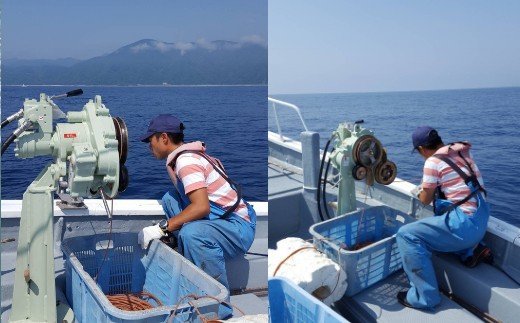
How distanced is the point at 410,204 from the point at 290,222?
2.60ft

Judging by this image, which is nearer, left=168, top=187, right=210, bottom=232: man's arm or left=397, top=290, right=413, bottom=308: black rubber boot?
left=168, top=187, right=210, bottom=232: man's arm

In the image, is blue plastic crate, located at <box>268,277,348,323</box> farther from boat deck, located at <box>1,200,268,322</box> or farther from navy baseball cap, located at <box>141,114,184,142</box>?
navy baseball cap, located at <box>141,114,184,142</box>

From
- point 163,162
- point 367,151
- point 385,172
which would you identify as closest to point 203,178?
point 367,151

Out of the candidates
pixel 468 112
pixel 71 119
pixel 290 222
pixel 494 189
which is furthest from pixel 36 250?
pixel 468 112

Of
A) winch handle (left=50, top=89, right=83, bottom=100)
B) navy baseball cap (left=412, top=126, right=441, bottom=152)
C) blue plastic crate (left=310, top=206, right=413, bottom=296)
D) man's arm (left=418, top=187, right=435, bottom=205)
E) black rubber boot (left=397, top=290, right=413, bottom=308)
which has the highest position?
winch handle (left=50, top=89, right=83, bottom=100)

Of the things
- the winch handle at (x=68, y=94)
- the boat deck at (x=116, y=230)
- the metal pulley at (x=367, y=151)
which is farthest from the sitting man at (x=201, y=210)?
the metal pulley at (x=367, y=151)

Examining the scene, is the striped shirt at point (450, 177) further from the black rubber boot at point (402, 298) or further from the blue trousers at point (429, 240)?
the black rubber boot at point (402, 298)

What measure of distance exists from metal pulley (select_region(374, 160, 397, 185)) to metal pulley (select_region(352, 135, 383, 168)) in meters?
0.05

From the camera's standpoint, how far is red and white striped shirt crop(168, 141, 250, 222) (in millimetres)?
2137

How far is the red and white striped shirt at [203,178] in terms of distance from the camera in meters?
2.14

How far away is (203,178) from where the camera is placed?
2152mm

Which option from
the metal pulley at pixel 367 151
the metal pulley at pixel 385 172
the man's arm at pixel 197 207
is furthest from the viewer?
the metal pulley at pixel 385 172

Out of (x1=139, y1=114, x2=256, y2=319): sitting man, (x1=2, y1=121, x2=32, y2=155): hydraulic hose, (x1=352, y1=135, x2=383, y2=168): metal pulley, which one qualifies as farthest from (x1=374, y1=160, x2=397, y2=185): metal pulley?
(x1=2, y1=121, x2=32, y2=155): hydraulic hose

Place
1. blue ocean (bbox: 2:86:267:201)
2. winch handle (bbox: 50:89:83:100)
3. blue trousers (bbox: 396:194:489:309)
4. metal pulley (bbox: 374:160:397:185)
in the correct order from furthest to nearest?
1. blue ocean (bbox: 2:86:267:201)
2. metal pulley (bbox: 374:160:397:185)
3. blue trousers (bbox: 396:194:489:309)
4. winch handle (bbox: 50:89:83:100)
